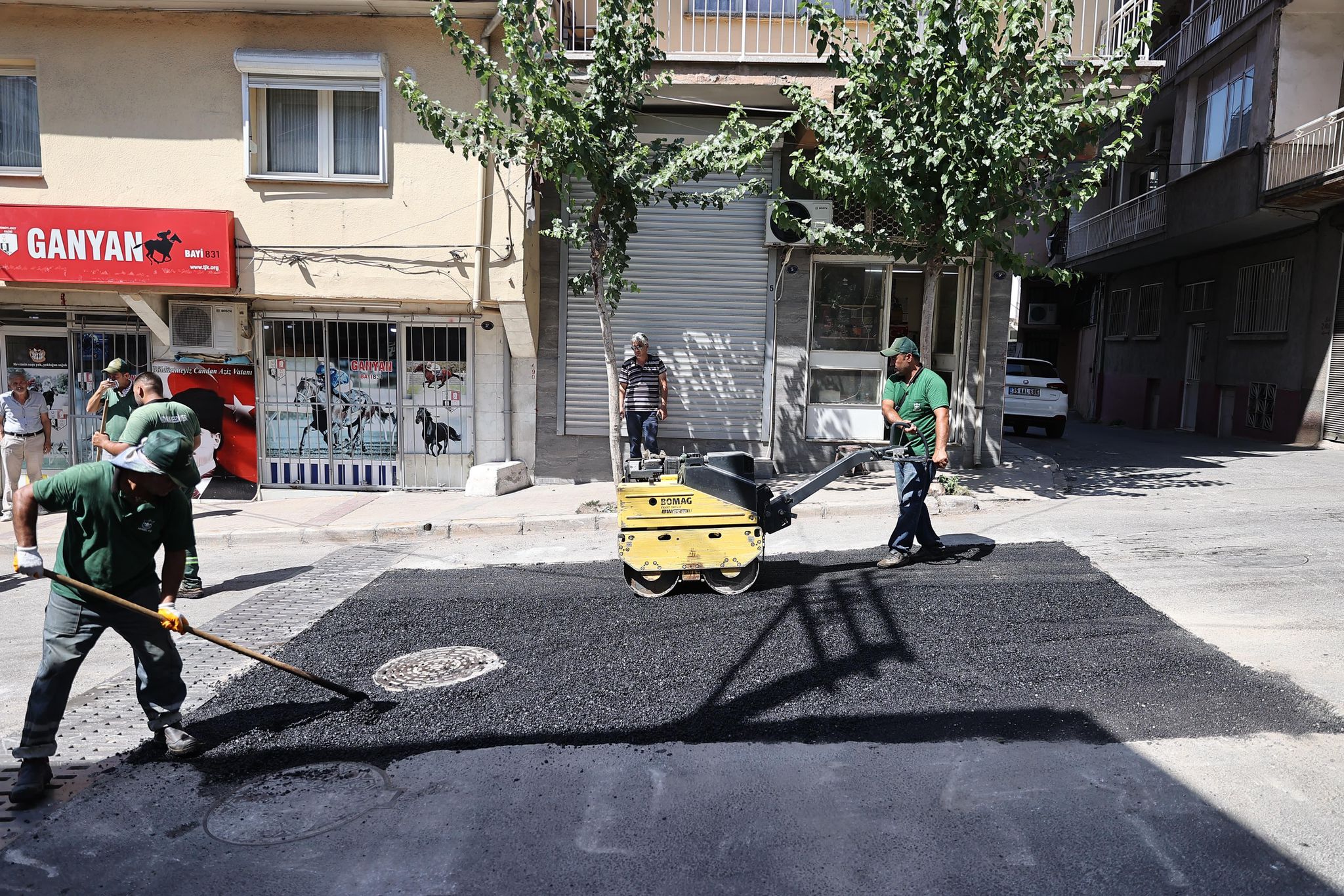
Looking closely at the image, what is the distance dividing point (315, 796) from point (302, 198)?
934cm

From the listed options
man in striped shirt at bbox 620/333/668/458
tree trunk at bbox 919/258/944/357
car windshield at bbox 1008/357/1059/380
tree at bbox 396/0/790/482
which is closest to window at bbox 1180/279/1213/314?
car windshield at bbox 1008/357/1059/380

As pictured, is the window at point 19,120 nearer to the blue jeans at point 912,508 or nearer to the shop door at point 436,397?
the shop door at point 436,397

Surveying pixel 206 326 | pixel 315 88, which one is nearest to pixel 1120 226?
pixel 315 88

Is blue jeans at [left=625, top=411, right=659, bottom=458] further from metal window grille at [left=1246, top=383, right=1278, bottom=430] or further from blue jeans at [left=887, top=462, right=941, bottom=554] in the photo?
metal window grille at [left=1246, top=383, right=1278, bottom=430]

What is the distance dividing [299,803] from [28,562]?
61.4 inches

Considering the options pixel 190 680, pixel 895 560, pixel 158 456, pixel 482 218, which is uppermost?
pixel 482 218

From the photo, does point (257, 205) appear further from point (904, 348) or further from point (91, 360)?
point (904, 348)

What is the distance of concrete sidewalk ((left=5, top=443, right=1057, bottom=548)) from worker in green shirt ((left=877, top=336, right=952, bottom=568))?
8.21 feet

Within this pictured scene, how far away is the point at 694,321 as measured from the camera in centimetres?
1205

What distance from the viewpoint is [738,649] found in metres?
5.42

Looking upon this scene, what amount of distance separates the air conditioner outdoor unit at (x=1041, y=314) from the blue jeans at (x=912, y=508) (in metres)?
25.1

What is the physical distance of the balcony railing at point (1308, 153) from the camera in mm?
14219

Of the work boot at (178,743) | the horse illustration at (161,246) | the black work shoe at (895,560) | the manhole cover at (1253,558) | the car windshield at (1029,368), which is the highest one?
the horse illustration at (161,246)

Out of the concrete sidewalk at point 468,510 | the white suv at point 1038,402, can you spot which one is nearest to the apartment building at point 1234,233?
the white suv at point 1038,402
